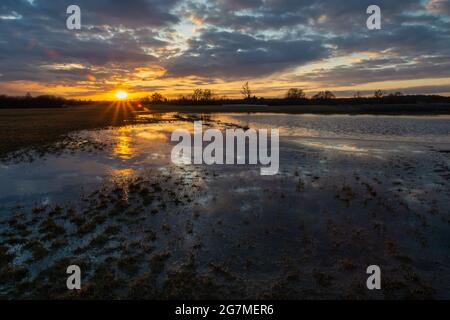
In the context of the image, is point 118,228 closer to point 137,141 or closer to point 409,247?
point 409,247

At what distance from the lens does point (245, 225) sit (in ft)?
36.1


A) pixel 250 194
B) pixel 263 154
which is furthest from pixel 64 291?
pixel 263 154

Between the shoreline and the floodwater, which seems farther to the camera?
the shoreline

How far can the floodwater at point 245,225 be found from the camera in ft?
24.6

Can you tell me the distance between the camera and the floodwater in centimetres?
751

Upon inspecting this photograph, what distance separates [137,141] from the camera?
109 ft

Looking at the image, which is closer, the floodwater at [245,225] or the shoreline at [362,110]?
the floodwater at [245,225]

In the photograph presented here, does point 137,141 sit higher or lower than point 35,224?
higher

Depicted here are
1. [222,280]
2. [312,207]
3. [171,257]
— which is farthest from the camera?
[312,207]

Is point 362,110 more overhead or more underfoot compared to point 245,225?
more overhead

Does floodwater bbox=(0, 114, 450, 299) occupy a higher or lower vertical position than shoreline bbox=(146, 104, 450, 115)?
lower

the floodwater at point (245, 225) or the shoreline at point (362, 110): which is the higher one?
the shoreline at point (362, 110)
